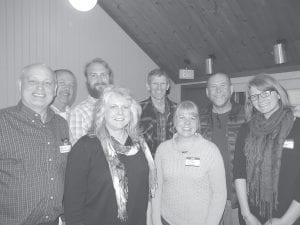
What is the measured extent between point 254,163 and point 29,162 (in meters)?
1.52

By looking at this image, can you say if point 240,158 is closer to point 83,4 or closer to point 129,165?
point 129,165

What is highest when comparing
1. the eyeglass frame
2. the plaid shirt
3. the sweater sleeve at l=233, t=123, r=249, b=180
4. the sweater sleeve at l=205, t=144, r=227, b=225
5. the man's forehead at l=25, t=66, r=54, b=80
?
the man's forehead at l=25, t=66, r=54, b=80

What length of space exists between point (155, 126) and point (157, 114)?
0.13 m

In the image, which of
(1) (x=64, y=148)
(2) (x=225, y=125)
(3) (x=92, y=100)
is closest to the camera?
(1) (x=64, y=148)

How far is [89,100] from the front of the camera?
96.7 inches

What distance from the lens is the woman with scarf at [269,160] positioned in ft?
6.36

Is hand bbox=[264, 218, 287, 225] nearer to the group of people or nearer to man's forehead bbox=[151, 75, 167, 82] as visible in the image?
the group of people

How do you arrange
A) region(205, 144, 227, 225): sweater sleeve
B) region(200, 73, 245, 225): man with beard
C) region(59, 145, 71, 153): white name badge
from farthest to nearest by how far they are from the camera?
1. region(200, 73, 245, 225): man with beard
2. region(205, 144, 227, 225): sweater sleeve
3. region(59, 145, 71, 153): white name badge

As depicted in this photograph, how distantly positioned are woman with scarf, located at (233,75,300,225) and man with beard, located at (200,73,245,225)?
32cm

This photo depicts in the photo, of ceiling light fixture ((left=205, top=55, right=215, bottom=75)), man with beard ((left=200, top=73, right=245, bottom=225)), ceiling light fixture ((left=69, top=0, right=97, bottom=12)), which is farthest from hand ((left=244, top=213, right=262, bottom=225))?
ceiling light fixture ((left=69, top=0, right=97, bottom=12))

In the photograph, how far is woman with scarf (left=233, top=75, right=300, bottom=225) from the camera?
6.36 ft

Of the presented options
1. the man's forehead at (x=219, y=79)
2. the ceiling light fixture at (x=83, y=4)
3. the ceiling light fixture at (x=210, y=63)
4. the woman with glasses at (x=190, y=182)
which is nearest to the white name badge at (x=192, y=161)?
the woman with glasses at (x=190, y=182)

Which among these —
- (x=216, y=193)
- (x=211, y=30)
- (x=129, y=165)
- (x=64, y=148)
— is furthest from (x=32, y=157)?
(x=211, y=30)

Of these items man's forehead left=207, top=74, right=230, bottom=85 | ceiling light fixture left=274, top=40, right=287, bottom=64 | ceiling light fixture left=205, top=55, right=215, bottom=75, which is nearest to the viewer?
man's forehead left=207, top=74, right=230, bottom=85
